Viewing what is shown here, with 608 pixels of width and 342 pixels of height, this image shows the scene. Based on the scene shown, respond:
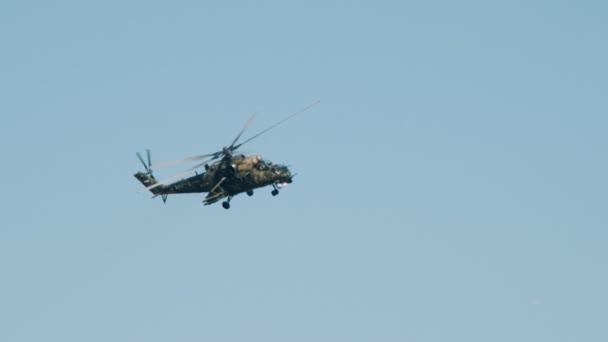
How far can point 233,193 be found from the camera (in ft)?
376

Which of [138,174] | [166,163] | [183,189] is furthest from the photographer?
[138,174]

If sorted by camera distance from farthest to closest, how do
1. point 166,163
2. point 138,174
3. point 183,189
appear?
point 138,174 → point 183,189 → point 166,163

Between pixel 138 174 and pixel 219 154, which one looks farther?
pixel 138 174

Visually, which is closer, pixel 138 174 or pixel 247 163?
pixel 247 163

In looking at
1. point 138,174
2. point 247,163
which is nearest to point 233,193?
point 247,163

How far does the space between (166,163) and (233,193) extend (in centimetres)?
744

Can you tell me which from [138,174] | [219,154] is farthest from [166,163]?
[138,174]

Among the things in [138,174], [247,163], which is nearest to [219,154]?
[247,163]

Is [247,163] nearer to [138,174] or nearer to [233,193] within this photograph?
[233,193]

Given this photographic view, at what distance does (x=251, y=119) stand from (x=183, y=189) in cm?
1084

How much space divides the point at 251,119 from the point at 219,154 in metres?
4.88

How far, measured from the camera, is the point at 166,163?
4407 inches

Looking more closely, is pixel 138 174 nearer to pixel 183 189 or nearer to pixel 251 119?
pixel 183 189

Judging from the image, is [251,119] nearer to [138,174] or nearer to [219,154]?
[219,154]
